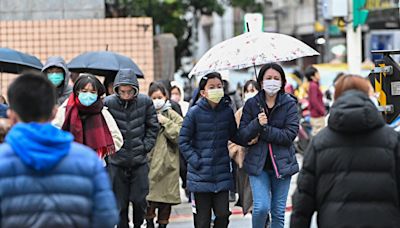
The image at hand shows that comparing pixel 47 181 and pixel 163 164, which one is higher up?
pixel 47 181

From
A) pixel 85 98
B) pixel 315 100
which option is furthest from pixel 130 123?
pixel 315 100

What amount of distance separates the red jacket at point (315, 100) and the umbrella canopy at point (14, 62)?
8.21 metres

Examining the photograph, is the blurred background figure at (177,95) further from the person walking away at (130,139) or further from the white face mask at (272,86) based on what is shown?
the white face mask at (272,86)

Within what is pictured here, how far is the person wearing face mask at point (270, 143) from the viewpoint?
8.78m

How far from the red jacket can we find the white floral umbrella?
30.1 feet

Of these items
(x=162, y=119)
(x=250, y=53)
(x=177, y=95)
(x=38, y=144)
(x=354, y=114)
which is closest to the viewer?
(x=38, y=144)

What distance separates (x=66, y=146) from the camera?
4836mm

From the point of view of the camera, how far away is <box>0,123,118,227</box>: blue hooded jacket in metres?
4.76

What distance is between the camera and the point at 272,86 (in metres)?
8.83

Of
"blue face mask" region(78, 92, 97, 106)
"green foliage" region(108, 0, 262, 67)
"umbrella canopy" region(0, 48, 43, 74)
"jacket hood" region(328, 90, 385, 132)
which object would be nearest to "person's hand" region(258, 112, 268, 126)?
"blue face mask" region(78, 92, 97, 106)

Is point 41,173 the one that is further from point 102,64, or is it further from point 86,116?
point 102,64

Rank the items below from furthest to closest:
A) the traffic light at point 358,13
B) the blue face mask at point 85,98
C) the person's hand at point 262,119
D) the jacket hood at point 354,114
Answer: the traffic light at point 358,13, the person's hand at point 262,119, the blue face mask at point 85,98, the jacket hood at point 354,114

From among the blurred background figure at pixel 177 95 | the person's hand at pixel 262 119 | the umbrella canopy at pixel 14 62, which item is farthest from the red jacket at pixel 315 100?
the person's hand at pixel 262 119

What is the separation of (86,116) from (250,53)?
175 centimetres
